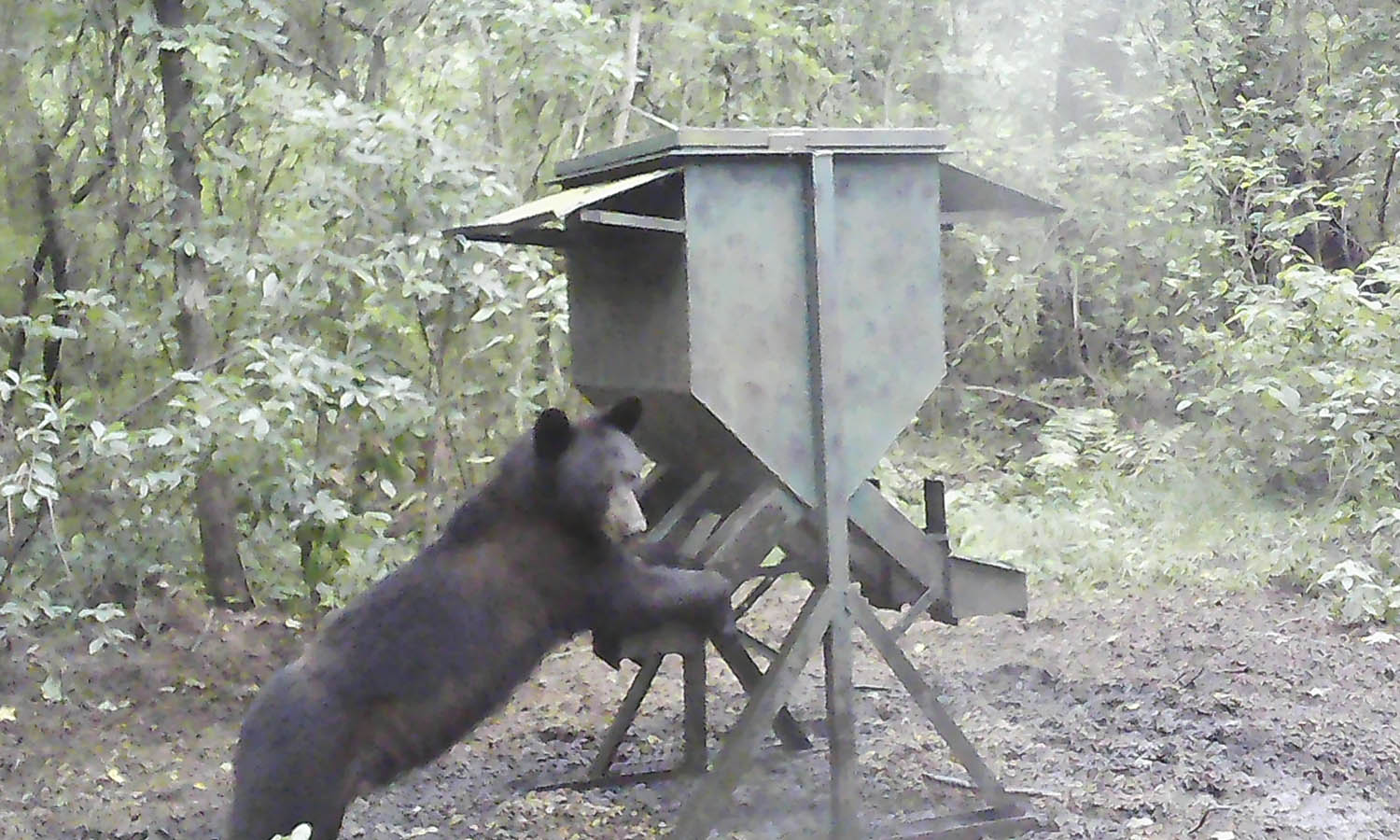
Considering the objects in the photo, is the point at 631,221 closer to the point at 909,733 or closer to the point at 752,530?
the point at 752,530

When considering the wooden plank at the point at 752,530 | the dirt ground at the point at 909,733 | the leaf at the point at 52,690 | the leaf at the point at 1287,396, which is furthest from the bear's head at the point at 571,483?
the leaf at the point at 1287,396

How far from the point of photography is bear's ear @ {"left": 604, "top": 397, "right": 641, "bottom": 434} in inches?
179

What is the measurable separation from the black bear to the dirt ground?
1.18 metres

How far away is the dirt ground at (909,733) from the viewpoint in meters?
5.17

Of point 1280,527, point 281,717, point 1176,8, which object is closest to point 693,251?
point 281,717

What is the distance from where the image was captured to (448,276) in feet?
22.4

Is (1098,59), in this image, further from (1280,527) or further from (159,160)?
(159,160)

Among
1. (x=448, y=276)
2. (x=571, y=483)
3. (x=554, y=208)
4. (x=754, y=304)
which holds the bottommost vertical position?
(x=571, y=483)

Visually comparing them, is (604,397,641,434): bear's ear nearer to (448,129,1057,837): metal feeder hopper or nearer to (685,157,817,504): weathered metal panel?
(448,129,1057,837): metal feeder hopper

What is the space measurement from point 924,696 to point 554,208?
2.22m

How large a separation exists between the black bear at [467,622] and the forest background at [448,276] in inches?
71.1

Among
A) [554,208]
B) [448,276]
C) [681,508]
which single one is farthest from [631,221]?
[448,276]

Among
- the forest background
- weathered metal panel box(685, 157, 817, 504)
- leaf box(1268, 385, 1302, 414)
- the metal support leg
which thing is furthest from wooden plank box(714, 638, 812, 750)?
leaf box(1268, 385, 1302, 414)

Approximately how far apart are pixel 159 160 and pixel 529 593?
4653 mm
